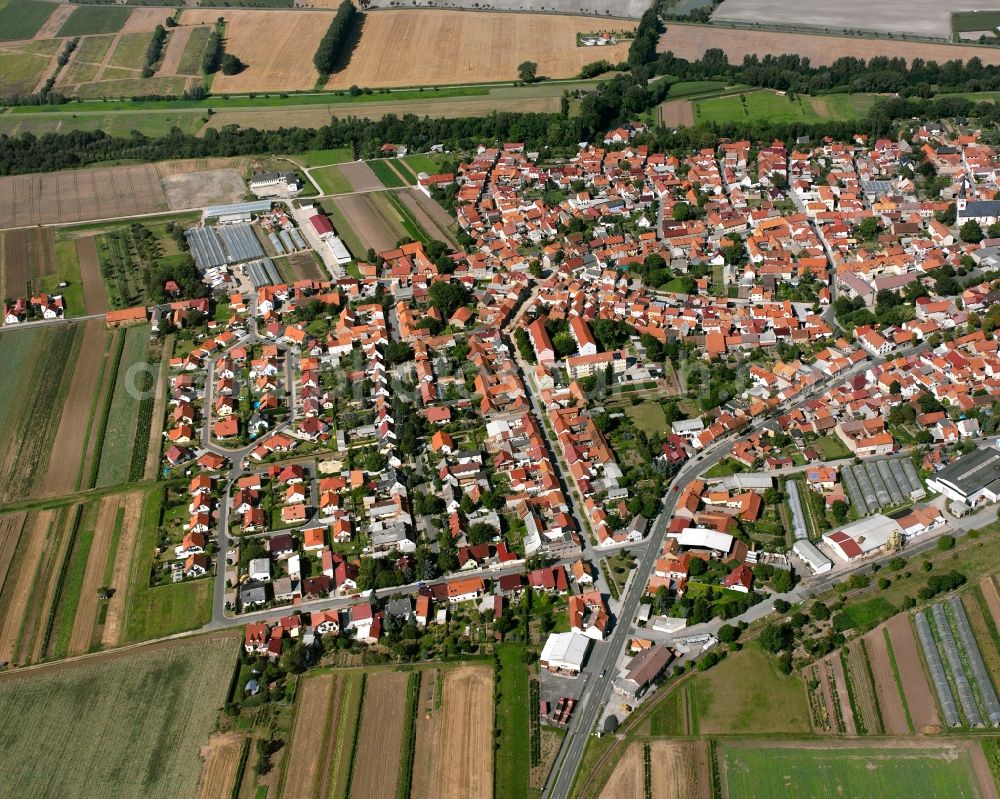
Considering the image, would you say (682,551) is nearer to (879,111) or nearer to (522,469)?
(522,469)

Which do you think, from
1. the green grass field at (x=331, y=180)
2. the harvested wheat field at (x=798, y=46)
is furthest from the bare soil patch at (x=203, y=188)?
the harvested wheat field at (x=798, y=46)

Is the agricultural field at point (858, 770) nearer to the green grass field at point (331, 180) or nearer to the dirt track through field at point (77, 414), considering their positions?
the dirt track through field at point (77, 414)

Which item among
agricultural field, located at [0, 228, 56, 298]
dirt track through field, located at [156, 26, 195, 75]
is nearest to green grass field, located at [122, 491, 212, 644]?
agricultural field, located at [0, 228, 56, 298]

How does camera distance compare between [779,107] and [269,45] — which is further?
[269,45]

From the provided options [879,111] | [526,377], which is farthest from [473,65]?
[526,377]

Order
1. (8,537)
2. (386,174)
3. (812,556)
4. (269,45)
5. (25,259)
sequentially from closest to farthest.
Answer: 1. (812,556)
2. (8,537)
3. (25,259)
4. (386,174)
5. (269,45)

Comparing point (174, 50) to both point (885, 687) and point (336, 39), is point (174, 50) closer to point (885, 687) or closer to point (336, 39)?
point (336, 39)

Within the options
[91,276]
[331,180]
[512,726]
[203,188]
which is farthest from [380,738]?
[203,188]

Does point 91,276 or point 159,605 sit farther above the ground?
point 159,605
